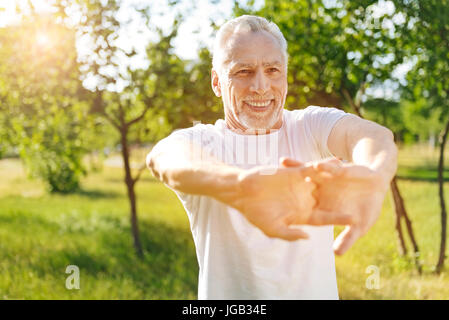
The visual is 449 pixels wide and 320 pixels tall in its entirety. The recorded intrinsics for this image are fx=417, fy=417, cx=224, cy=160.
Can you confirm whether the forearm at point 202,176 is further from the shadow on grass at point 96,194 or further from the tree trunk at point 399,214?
the shadow on grass at point 96,194

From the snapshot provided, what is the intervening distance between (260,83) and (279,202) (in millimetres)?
690

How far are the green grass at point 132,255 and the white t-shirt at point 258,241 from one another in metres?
4.12

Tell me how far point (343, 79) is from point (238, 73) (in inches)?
178

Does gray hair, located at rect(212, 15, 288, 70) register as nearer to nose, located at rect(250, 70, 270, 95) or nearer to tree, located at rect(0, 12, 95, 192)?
nose, located at rect(250, 70, 270, 95)

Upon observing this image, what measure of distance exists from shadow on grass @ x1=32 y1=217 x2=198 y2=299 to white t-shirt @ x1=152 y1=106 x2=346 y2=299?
4123 millimetres

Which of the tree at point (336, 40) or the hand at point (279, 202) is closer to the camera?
the hand at point (279, 202)

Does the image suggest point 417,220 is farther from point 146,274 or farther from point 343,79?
point 146,274

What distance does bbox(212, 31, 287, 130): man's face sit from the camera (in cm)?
182

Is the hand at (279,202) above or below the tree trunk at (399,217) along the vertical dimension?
above

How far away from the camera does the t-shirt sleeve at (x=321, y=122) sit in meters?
1.85

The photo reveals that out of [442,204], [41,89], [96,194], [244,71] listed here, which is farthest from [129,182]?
[96,194]

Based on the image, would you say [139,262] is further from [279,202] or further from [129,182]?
[279,202]

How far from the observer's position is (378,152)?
5.03ft

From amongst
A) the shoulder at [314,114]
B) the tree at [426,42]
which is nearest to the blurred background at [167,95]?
the tree at [426,42]
